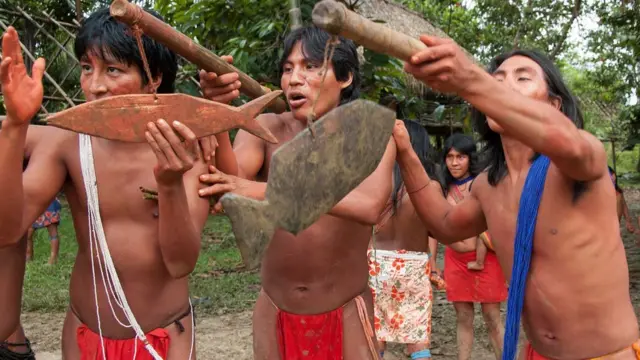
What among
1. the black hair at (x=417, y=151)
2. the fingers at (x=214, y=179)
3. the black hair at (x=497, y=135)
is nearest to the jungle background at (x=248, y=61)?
the black hair at (x=417, y=151)

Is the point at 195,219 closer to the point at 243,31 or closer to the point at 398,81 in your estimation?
the point at 243,31

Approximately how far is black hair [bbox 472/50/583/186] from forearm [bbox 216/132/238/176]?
1.09 m

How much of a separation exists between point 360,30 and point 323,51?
51.3 inches

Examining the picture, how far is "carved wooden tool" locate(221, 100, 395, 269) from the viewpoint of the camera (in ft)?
5.76

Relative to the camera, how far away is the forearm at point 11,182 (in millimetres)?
2047

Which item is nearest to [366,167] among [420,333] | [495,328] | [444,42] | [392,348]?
[444,42]

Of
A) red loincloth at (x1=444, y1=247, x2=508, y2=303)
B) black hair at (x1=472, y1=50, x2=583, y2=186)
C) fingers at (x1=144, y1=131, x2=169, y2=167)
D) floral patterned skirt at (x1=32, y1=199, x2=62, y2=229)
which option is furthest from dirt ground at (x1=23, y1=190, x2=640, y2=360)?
fingers at (x1=144, y1=131, x2=169, y2=167)

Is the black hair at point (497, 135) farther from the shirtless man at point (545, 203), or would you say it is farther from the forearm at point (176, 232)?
the forearm at point (176, 232)

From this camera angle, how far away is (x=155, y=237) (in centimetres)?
251

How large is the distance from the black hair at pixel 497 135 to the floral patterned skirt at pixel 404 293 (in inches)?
76.4

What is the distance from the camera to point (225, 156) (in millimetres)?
2547

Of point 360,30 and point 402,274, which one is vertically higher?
point 360,30

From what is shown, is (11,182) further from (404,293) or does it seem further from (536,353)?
(404,293)

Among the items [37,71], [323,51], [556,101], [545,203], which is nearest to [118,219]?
[37,71]
